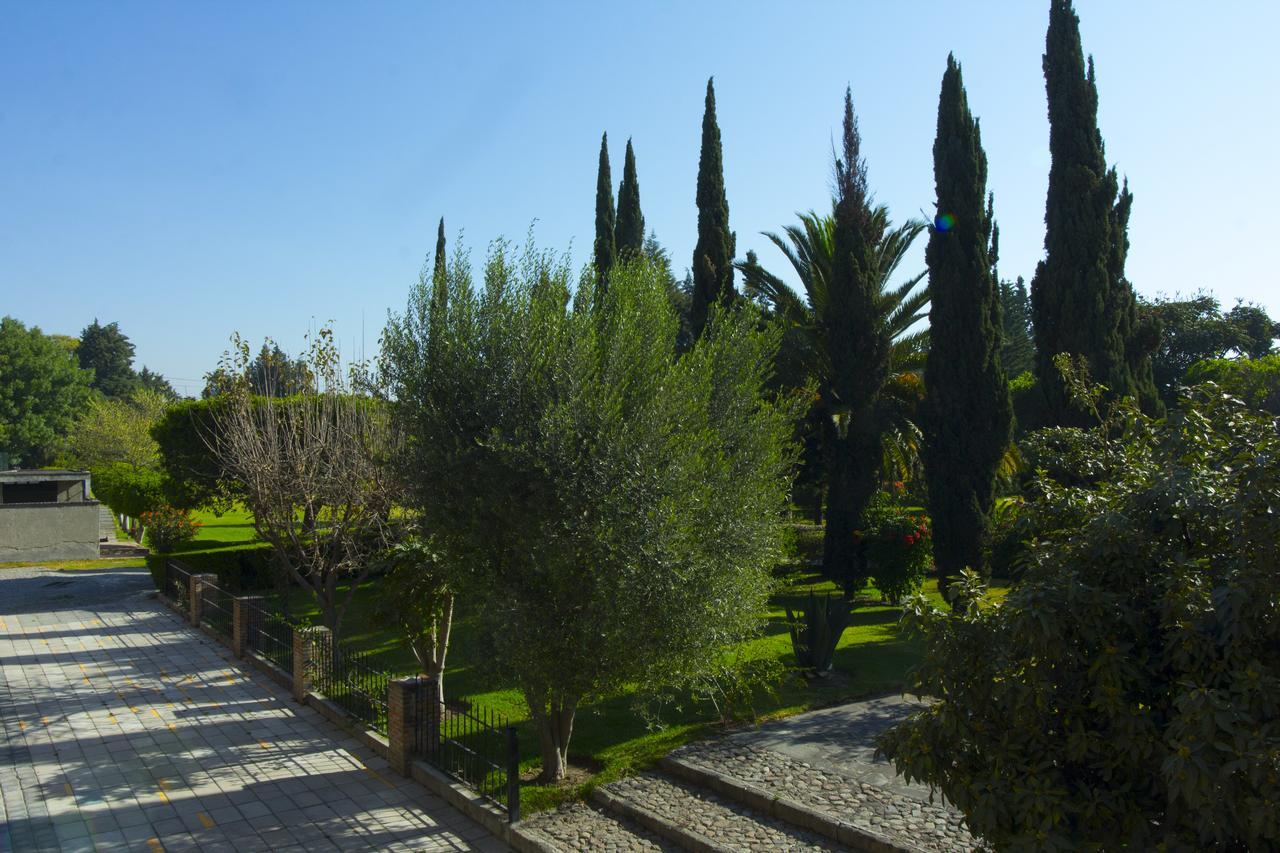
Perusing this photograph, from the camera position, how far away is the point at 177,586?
1939cm

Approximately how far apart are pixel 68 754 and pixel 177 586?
1020cm

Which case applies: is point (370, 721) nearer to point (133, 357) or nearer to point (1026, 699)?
point (1026, 699)

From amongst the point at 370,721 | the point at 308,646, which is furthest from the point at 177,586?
the point at 370,721

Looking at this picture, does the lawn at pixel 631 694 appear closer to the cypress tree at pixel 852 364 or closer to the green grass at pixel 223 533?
the cypress tree at pixel 852 364

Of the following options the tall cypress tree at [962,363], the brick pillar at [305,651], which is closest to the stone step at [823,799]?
the brick pillar at [305,651]

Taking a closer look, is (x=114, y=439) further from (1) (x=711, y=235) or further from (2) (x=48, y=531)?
(1) (x=711, y=235)

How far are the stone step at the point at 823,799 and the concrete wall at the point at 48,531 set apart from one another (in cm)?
2618

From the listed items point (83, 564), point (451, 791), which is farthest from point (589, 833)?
point (83, 564)

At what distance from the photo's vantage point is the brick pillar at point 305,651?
12062 mm

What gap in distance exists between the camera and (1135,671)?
426 cm

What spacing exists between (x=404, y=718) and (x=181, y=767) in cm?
250

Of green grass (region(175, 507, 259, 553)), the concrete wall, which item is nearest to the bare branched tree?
green grass (region(175, 507, 259, 553))

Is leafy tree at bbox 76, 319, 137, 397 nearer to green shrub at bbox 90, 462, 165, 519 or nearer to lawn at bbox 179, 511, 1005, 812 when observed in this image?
green shrub at bbox 90, 462, 165, 519

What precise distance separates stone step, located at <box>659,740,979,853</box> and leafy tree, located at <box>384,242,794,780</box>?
44.6 inches
